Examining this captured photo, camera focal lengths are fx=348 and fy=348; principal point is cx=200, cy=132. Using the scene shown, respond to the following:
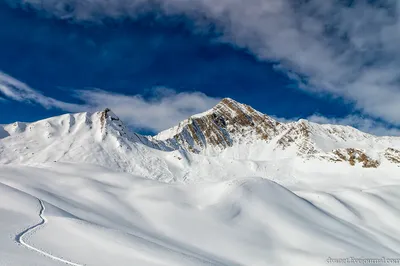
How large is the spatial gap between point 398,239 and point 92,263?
58.3 metres

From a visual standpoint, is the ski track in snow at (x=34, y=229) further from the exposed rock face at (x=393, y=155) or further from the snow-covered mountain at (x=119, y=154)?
the exposed rock face at (x=393, y=155)

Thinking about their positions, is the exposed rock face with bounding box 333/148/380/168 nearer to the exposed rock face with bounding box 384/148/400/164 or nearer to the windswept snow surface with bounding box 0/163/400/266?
the exposed rock face with bounding box 384/148/400/164

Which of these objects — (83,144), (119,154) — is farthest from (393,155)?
(83,144)

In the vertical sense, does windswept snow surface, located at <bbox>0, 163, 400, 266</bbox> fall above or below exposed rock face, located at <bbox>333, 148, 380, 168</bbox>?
below

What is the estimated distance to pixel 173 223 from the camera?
4494cm

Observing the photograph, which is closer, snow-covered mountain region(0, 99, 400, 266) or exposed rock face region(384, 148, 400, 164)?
snow-covered mountain region(0, 99, 400, 266)

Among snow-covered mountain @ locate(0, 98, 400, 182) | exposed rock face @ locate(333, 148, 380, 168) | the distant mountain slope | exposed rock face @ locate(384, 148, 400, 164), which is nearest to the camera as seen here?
the distant mountain slope

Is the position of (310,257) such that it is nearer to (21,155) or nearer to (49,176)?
(49,176)

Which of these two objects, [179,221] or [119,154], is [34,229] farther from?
[119,154]

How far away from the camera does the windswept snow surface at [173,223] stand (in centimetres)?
2599

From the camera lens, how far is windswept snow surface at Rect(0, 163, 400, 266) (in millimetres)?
25992

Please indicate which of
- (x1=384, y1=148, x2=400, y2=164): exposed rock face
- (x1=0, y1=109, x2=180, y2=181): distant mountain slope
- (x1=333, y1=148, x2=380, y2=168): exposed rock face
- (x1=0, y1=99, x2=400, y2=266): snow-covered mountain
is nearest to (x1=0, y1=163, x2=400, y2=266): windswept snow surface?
(x1=0, y1=99, x2=400, y2=266): snow-covered mountain

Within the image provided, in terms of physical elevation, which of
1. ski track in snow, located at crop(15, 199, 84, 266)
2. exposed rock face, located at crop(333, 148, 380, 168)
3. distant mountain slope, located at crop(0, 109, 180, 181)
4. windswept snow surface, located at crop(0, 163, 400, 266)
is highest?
exposed rock face, located at crop(333, 148, 380, 168)

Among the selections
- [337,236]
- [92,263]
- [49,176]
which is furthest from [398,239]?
[49,176]
